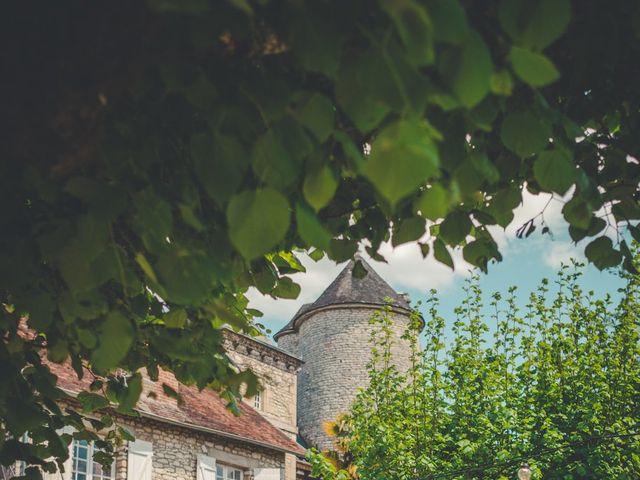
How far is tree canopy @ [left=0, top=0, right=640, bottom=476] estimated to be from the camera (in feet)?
5.37

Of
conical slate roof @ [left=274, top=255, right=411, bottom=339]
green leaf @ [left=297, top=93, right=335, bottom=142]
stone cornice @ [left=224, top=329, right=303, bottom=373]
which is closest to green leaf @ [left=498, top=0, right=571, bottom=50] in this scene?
green leaf @ [left=297, top=93, right=335, bottom=142]

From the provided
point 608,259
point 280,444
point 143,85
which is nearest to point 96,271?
point 143,85

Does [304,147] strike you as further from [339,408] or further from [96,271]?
[339,408]

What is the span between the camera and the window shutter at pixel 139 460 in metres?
13.7

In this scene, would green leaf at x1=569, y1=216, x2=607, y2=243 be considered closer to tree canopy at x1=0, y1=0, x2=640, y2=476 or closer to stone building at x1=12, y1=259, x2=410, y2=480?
tree canopy at x1=0, y1=0, x2=640, y2=476

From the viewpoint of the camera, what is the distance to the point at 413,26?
57.5 inches

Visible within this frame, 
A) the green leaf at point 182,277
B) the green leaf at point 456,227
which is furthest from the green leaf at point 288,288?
the green leaf at point 182,277

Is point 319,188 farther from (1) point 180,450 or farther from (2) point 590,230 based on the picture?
(1) point 180,450

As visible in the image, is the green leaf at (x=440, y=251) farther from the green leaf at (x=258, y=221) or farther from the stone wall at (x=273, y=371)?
the stone wall at (x=273, y=371)

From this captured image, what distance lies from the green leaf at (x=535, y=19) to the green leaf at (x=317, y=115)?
0.52 m

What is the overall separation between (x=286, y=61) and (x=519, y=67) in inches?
37.6

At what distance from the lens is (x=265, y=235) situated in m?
1.84

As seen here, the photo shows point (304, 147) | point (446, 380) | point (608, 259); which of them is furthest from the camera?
point (446, 380)

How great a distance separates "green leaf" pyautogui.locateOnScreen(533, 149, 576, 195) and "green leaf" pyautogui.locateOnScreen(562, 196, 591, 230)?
13.0 inches
